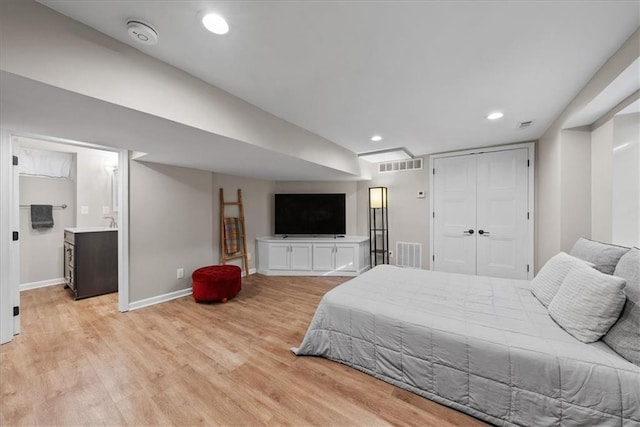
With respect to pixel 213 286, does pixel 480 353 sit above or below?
above

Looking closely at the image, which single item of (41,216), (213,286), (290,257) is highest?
(41,216)

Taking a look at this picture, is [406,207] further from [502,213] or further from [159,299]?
[159,299]

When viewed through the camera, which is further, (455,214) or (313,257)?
(313,257)

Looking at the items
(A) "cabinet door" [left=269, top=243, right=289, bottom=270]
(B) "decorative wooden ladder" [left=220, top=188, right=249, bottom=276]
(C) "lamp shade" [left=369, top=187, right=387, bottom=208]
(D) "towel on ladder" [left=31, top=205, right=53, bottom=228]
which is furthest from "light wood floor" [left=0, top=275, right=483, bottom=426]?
(C) "lamp shade" [left=369, top=187, right=387, bottom=208]

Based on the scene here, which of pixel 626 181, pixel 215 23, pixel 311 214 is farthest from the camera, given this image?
pixel 311 214

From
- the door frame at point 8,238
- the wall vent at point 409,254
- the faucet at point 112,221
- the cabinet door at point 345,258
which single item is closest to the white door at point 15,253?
the door frame at point 8,238

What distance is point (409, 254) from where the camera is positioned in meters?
4.46

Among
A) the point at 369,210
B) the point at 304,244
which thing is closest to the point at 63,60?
the point at 304,244

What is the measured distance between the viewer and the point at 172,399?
1553mm

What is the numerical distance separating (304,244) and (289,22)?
3.54 m

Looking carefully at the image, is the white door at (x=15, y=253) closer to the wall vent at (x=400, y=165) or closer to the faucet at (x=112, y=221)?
the faucet at (x=112, y=221)

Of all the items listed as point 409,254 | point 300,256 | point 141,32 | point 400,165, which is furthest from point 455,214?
point 141,32

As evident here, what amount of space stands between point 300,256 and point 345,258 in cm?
83

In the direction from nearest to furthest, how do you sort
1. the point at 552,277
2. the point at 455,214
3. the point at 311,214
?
the point at 552,277 < the point at 455,214 < the point at 311,214
